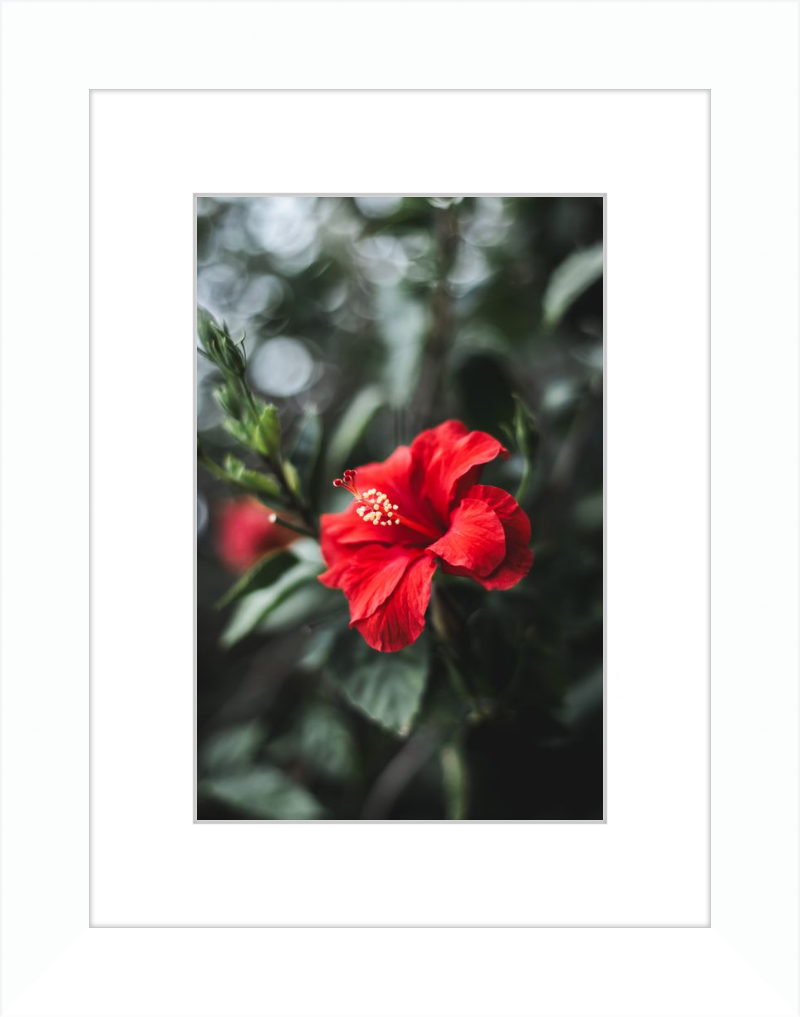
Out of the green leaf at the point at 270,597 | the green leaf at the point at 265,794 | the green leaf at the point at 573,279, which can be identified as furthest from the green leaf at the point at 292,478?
the green leaf at the point at 265,794

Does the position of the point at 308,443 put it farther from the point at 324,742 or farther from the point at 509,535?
the point at 324,742

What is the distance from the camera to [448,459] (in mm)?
681

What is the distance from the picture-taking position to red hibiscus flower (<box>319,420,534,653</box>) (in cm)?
61

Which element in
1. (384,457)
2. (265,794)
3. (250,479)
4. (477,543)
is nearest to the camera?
(477,543)

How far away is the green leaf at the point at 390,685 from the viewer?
0.77 meters

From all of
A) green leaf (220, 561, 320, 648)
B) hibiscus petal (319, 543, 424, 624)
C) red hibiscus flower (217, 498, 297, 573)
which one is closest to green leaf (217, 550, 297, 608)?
green leaf (220, 561, 320, 648)

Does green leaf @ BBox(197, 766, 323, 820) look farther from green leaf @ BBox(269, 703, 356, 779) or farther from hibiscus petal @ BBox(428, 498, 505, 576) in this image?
hibiscus petal @ BBox(428, 498, 505, 576)

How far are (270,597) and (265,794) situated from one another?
43 cm

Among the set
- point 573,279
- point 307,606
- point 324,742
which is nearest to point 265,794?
point 324,742

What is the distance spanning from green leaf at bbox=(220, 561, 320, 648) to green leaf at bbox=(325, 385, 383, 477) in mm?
189

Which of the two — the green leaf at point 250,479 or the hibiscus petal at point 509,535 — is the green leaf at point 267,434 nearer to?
the green leaf at point 250,479

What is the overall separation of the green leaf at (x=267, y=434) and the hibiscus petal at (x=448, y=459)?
0.15 meters
